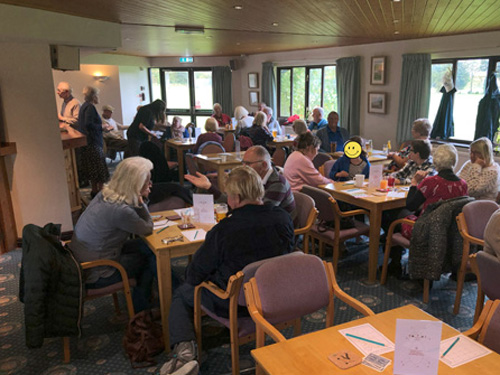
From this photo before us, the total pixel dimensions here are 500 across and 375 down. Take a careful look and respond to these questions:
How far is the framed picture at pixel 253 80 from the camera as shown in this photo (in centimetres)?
1167

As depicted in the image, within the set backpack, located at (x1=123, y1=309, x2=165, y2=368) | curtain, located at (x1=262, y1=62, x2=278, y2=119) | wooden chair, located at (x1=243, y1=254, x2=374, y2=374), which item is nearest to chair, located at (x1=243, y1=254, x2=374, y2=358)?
wooden chair, located at (x1=243, y1=254, x2=374, y2=374)

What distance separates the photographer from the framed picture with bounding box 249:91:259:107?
38.7 feet

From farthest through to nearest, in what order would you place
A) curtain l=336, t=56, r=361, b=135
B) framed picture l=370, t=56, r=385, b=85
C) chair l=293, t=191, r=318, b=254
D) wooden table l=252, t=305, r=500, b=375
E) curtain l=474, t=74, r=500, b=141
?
curtain l=336, t=56, r=361, b=135 < framed picture l=370, t=56, r=385, b=85 < curtain l=474, t=74, r=500, b=141 < chair l=293, t=191, r=318, b=254 < wooden table l=252, t=305, r=500, b=375

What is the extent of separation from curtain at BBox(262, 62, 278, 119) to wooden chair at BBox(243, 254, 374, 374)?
931cm

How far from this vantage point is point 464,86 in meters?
7.04

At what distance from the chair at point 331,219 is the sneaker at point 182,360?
1709 millimetres

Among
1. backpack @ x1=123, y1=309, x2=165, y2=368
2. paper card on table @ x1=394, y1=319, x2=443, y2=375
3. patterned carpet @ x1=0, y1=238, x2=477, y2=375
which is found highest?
paper card on table @ x1=394, y1=319, x2=443, y2=375

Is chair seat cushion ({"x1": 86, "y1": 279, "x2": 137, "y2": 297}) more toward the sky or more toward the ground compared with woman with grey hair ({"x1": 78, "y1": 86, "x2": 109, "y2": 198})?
more toward the ground

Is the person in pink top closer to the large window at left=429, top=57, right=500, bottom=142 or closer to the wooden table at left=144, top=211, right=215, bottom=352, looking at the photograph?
the wooden table at left=144, top=211, right=215, bottom=352

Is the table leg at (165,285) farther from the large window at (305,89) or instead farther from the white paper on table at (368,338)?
the large window at (305,89)

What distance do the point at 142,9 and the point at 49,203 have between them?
7.54 feet

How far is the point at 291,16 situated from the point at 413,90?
11.7 ft

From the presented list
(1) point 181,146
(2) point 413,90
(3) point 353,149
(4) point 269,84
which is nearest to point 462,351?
(3) point 353,149

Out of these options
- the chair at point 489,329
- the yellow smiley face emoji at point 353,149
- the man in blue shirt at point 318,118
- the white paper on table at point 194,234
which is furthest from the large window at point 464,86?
the chair at point 489,329
